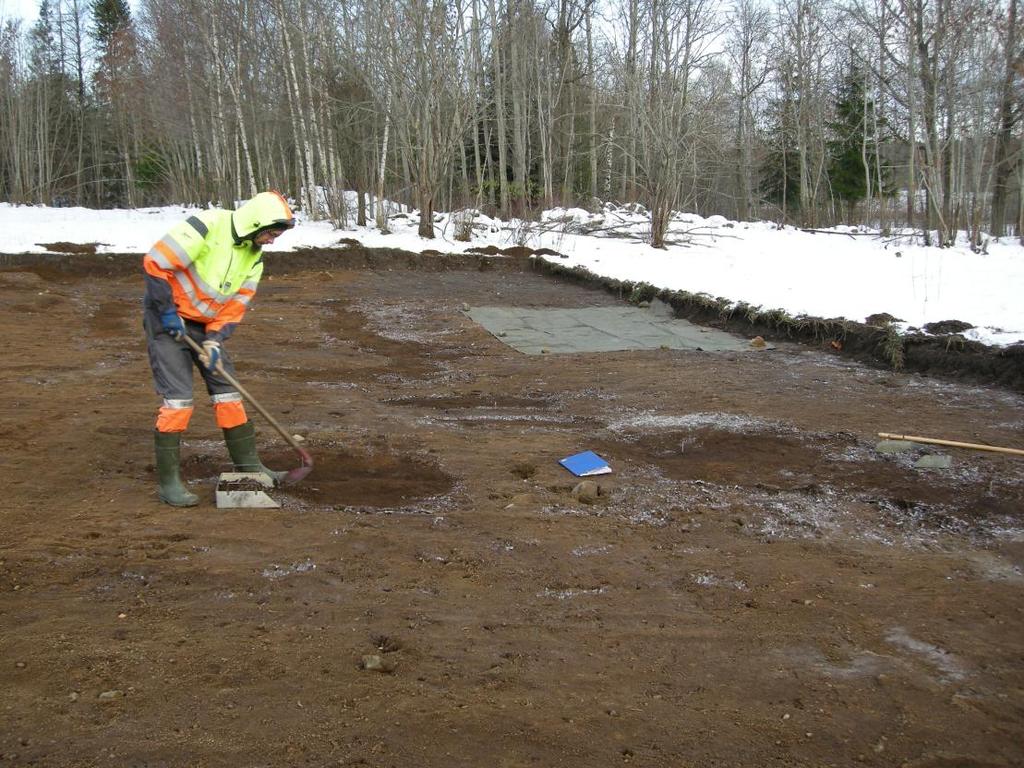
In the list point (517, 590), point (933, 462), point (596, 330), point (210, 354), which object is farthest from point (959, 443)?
point (596, 330)

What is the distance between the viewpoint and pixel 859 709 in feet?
9.00

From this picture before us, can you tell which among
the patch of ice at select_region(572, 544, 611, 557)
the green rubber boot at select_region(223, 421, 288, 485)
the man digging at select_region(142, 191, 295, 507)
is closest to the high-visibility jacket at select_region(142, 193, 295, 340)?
the man digging at select_region(142, 191, 295, 507)

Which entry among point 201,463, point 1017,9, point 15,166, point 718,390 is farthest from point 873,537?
point 15,166

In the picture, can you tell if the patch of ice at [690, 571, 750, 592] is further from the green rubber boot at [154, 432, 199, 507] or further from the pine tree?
the pine tree

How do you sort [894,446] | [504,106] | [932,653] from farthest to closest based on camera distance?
[504,106] → [894,446] → [932,653]

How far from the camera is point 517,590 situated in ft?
11.7

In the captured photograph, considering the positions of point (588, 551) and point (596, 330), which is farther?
point (596, 330)

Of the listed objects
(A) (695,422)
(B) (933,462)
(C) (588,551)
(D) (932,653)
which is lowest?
(D) (932,653)

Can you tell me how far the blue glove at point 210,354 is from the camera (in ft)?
14.4

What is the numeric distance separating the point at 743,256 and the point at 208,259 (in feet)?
48.9

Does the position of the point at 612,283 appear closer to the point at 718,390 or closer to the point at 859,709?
the point at 718,390

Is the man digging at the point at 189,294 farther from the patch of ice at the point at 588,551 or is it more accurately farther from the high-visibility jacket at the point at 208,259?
the patch of ice at the point at 588,551

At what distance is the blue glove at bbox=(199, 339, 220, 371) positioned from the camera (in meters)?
4.39

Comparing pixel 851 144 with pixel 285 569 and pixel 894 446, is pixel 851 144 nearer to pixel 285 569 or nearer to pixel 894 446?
pixel 894 446
